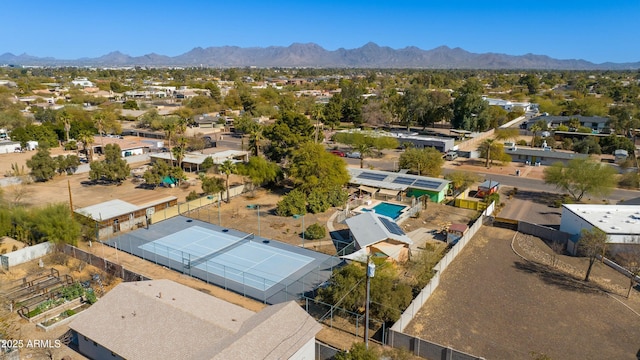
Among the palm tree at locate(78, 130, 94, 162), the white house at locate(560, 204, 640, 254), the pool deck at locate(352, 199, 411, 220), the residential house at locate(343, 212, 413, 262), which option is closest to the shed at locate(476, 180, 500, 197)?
the pool deck at locate(352, 199, 411, 220)

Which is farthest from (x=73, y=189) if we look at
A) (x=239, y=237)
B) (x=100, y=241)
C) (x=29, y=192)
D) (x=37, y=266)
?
(x=239, y=237)

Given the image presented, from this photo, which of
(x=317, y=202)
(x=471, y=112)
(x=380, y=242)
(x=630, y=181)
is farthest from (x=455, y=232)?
(x=471, y=112)

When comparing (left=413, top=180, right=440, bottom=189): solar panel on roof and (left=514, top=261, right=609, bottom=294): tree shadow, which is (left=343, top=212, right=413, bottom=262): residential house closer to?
(left=514, top=261, right=609, bottom=294): tree shadow

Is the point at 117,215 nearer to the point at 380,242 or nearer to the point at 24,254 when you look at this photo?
the point at 24,254

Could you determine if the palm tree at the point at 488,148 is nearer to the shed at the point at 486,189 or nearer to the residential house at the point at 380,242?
the shed at the point at 486,189

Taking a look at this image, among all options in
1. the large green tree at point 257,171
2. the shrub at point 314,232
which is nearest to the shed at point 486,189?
the shrub at point 314,232
